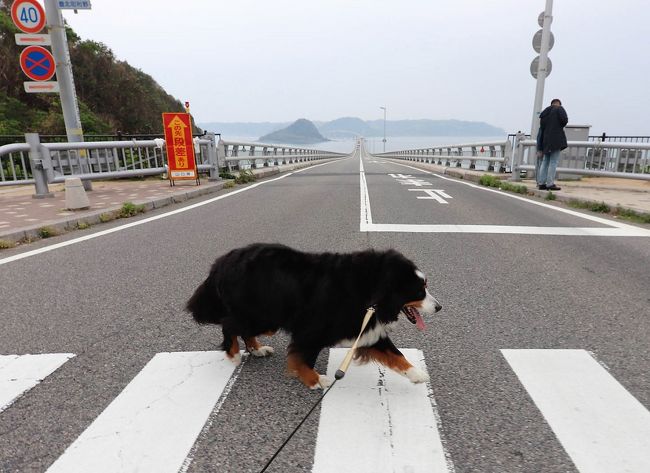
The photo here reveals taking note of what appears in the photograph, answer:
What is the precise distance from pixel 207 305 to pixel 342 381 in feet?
3.31

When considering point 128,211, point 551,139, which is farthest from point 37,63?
point 551,139

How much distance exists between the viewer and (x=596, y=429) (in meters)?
1.95

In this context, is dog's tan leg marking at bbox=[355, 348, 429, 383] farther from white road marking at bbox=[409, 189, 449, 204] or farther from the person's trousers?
the person's trousers

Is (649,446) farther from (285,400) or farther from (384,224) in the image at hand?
(384,224)

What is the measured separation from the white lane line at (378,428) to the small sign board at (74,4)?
1180 centimetres

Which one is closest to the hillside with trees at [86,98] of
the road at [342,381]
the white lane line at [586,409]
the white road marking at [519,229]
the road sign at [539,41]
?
the white road marking at [519,229]

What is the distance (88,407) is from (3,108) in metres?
24.1

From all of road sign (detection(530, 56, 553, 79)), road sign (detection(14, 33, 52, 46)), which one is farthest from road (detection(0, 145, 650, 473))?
road sign (detection(530, 56, 553, 79))

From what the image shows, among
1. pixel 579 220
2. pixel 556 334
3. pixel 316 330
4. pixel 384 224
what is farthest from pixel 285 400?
pixel 579 220

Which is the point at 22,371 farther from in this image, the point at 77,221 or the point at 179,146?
the point at 179,146

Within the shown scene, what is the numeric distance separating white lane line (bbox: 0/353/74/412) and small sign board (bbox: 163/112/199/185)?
9144 mm

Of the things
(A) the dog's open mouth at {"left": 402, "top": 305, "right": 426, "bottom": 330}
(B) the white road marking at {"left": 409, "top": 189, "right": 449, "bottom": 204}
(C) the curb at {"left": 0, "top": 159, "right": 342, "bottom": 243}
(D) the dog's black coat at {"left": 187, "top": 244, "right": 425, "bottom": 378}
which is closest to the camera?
(D) the dog's black coat at {"left": 187, "top": 244, "right": 425, "bottom": 378}

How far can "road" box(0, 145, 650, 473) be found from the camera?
71.9 inches

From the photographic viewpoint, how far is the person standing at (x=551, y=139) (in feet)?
33.2
